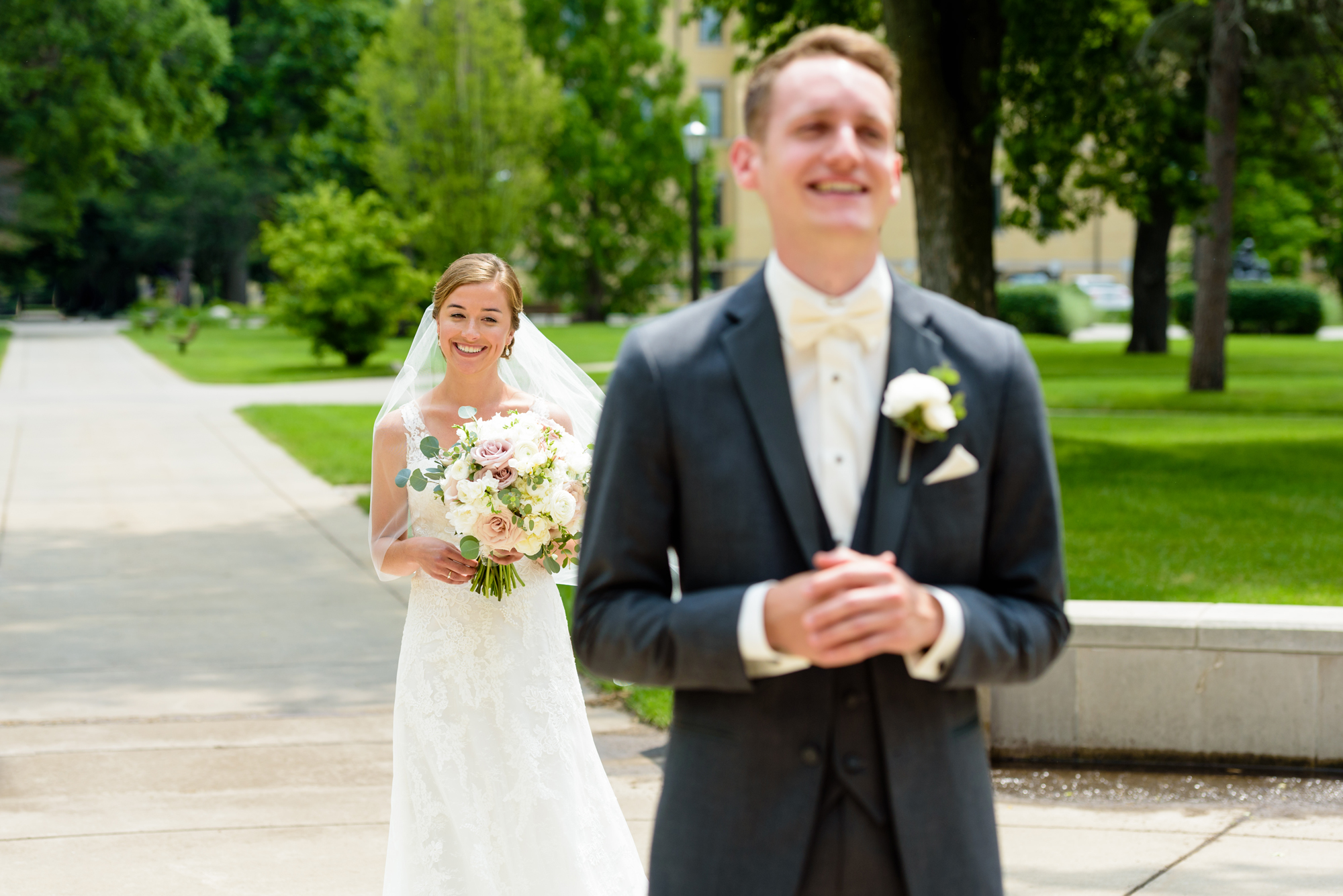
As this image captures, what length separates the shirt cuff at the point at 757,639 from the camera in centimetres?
198

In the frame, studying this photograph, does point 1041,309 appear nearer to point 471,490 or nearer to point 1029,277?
point 1029,277

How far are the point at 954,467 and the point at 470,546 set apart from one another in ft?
7.37

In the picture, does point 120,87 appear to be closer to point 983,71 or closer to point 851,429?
point 983,71

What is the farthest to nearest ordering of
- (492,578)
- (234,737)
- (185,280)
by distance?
(185,280) → (234,737) → (492,578)

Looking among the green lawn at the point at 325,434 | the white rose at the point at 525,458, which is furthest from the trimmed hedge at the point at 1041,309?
the white rose at the point at 525,458

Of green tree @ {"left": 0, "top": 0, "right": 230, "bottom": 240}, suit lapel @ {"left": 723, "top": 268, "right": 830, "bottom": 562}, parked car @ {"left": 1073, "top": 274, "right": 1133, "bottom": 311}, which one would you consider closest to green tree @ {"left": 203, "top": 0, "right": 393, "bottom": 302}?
green tree @ {"left": 0, "top": 0, "right": 230, "bottom": 240}

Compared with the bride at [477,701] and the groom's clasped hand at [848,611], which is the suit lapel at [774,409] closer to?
the groom's clasped hand at [848,611]

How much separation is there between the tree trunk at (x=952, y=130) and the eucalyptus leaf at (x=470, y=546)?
34.4ft

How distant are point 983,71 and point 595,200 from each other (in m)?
37.6

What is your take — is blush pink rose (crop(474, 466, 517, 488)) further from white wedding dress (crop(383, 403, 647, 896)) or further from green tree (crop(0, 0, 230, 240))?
green tree (crop(0, 0, 230, 240))

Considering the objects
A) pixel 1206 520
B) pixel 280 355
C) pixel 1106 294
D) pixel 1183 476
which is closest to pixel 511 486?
pixel 1206 520

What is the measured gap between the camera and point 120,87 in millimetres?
46031

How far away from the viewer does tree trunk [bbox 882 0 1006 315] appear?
13.8m

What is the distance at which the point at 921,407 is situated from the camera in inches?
78.4
